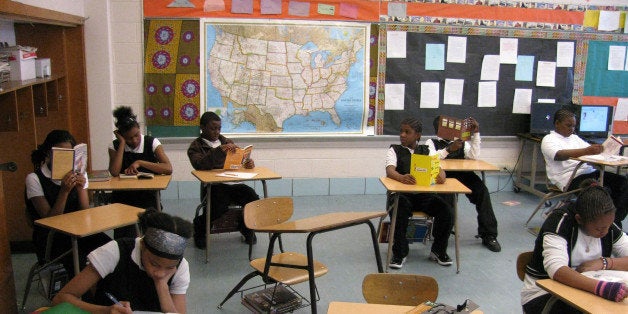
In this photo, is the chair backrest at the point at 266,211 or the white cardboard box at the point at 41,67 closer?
the chair backrest at the point at 266,211

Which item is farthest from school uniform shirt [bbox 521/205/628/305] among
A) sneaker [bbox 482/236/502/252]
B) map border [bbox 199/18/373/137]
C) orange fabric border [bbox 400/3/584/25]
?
orange fabric border [bbox 400/3/584/25]

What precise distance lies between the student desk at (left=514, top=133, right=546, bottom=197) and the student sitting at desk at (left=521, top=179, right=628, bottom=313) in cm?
390

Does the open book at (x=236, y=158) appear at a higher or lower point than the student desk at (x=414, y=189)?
higher

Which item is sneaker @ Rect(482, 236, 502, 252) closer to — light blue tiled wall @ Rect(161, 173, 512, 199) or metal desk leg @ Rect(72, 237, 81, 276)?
light blue tiled wall @ Rect(161, 173, 512, 199)

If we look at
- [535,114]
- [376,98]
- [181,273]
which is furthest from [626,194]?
[181,273]

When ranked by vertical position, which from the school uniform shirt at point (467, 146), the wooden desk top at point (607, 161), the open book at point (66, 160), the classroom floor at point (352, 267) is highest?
the open book at point (66, 160)

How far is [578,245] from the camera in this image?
8.08ft

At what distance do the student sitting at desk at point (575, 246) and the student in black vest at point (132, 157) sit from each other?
111 inches

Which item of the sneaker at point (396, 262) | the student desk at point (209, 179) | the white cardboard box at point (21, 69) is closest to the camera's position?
the white cardboard box at point (21, 69)

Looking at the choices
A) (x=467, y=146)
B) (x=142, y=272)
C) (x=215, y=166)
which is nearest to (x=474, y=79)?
(x=467, y=146)

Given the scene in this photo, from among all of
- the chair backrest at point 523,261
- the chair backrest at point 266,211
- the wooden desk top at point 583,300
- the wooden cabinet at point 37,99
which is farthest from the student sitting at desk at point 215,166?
the wooden desk top at point 583,300

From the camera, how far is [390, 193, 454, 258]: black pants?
4176 millimetres

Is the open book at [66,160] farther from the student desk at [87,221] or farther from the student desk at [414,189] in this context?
the student desk at [414,189]

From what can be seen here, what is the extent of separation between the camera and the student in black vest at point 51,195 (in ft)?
10.1
